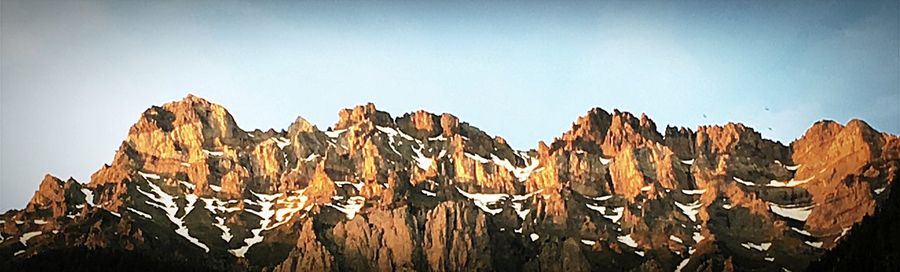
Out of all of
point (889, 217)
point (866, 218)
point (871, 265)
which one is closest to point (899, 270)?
point (871, 265)

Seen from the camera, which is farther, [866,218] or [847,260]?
[866,218]

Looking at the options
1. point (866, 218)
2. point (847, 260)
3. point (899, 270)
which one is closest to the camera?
point (899, 270)

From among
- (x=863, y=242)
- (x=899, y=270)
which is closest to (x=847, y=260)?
(x=863, y=242)

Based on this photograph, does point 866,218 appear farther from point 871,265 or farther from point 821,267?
point 871,265

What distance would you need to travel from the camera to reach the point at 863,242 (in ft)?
547

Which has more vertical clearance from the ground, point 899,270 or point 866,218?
point 866,218

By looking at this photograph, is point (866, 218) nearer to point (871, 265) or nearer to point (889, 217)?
point (889, 217)

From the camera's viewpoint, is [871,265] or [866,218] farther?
[866,218]

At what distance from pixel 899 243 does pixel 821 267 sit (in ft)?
60.3

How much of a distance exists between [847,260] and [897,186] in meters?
16.7

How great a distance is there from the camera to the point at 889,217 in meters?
168

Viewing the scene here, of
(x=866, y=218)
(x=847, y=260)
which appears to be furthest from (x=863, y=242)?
(x=866, y=218)

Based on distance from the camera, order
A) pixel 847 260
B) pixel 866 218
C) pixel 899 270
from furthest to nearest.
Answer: pixel 866 218, pixel 847 260, pixel 899 270

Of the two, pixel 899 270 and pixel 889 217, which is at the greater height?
pixel 889 217
